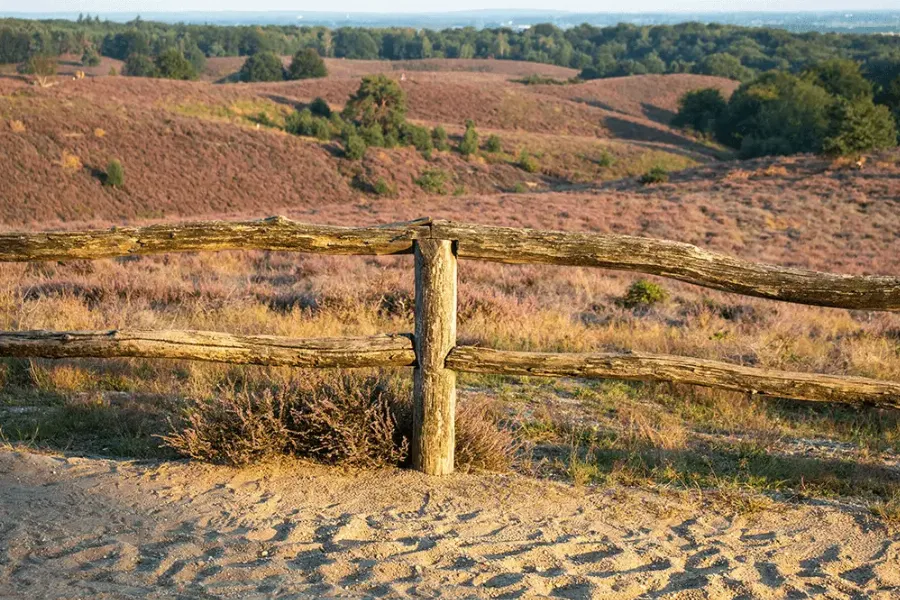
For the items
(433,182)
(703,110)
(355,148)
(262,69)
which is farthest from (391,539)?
(262,69)

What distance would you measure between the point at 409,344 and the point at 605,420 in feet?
6.51

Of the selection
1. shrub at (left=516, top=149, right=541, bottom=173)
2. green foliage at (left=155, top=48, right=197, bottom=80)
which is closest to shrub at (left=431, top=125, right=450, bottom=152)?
shrub at (left=516, top=149, right=541, bottom=173)

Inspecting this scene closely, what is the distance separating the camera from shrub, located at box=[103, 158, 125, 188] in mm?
42156

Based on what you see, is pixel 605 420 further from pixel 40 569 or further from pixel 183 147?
pixel 183 147

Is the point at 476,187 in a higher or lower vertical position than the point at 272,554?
lower

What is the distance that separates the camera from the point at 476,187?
53344mm

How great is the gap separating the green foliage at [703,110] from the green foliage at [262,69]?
45714mm

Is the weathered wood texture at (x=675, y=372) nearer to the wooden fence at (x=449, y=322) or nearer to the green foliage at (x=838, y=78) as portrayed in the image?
the wooden fence at (x=449, y=322)

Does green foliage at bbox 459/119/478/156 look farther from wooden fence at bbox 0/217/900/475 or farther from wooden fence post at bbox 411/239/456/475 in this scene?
wooden fence post at bbox 411/239/456/475

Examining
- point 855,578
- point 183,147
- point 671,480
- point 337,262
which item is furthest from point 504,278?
point 183,147

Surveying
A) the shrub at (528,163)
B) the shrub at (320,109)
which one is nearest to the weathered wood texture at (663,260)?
the shrub at (528,163)

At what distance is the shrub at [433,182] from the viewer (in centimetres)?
5128

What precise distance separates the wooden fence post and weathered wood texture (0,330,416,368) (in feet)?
0.43

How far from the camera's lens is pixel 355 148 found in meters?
52.7
